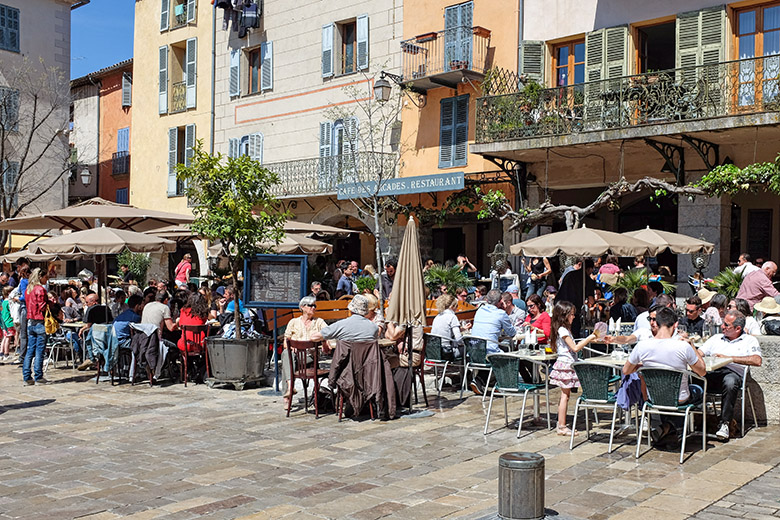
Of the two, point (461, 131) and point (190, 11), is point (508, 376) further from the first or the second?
point (190, 11)

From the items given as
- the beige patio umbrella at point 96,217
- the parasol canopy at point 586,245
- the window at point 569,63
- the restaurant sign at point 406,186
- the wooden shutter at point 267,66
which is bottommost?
the parasol canopy at point 586,245

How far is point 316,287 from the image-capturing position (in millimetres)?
14516

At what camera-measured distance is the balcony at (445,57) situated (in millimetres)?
19547

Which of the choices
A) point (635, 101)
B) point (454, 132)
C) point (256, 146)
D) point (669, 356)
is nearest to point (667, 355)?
point (669, 356)

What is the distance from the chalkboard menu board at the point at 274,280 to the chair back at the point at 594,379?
435 cm

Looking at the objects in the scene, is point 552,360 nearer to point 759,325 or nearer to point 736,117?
point 759,325

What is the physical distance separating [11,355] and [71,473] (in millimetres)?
9570

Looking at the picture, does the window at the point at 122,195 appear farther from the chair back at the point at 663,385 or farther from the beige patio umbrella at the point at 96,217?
the chair back at the point at 663,385

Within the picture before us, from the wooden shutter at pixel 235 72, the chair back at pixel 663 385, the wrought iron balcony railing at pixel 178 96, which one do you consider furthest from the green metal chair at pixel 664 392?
the wrought iron balcony railing at pixel 178 96

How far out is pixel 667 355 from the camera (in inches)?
289

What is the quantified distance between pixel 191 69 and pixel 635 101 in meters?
16.3

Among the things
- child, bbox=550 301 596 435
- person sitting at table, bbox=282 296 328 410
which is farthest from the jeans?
child, bbox=550 301 596 435

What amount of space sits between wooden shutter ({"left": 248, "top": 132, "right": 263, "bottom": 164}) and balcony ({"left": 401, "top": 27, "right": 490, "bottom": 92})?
587 centimetres

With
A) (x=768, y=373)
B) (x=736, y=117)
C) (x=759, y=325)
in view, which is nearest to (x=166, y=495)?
(x=768, y=373)
